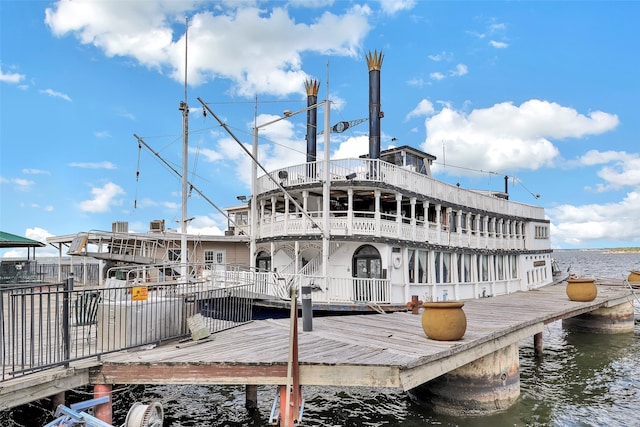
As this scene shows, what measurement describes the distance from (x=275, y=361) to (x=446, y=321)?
13.3 ft

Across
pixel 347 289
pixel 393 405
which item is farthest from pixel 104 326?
pixel 347 289

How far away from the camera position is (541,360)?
16984 millimetres

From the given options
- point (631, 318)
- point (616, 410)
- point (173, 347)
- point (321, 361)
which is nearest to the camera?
point (321, 361)

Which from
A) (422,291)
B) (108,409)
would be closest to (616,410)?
(422,291)

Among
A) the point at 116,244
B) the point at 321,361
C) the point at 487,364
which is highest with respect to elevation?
the point at 116,244

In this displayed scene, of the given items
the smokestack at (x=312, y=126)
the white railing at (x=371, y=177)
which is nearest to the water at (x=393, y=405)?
the white railing at (x=371, y=177)

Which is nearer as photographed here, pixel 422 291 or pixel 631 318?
pixel 422 291

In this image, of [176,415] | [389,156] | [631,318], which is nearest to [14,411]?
[176,415]

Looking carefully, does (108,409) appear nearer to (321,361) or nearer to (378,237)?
(321,361)

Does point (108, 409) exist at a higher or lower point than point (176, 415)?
higher

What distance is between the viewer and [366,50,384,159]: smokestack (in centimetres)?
2056

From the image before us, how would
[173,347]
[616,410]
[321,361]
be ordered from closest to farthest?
[321,361] < [173,347] < [616,410]

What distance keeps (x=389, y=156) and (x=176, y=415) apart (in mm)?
17004

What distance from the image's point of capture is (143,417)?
689 cm
